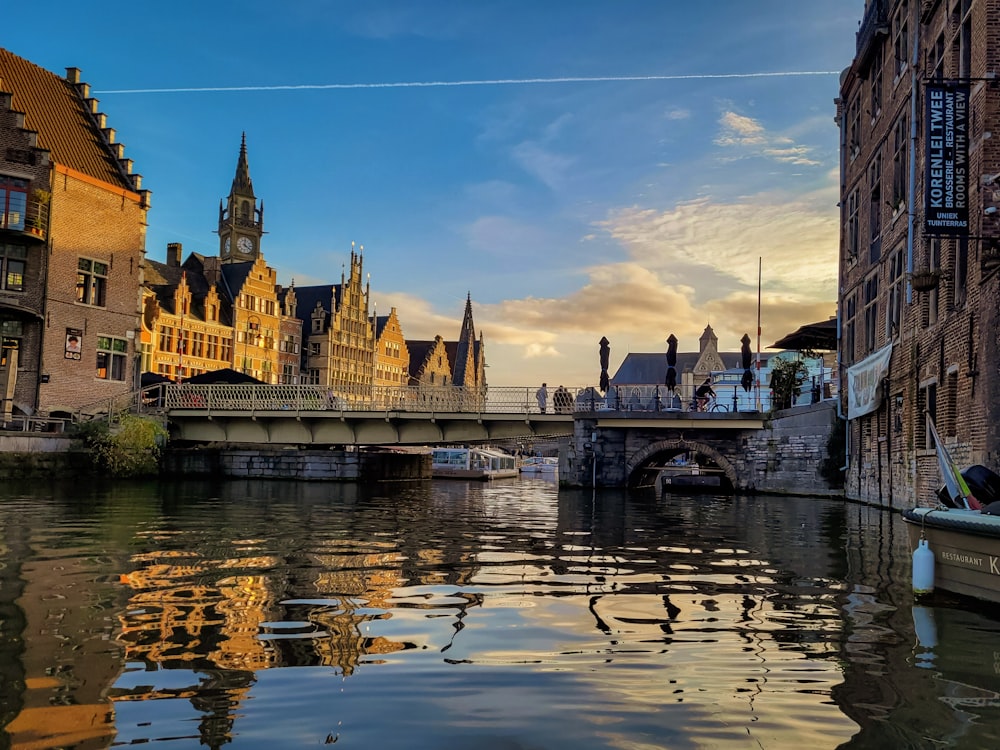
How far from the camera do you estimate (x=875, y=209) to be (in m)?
28.3

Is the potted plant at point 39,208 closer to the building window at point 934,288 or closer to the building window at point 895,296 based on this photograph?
the building window at point 895,296

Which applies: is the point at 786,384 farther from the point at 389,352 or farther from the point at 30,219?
the point at 389,352

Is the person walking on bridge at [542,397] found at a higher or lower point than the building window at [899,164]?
lower

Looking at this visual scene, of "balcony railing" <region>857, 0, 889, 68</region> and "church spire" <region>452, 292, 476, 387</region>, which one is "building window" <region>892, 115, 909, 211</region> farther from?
"church spire" <region>452, 292, 476, 387</region>

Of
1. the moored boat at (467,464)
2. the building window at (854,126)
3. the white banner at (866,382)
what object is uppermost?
the building window at (854,126)

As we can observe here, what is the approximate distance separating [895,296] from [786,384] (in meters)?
11.4

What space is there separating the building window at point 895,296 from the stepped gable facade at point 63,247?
29.7 meters

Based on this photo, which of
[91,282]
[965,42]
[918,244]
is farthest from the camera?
[91,282]

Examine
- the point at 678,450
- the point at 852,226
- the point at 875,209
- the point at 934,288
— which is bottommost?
the point at 678,450

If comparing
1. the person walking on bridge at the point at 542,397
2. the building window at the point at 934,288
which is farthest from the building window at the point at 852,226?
the person walking on bridge at the point at 542,397

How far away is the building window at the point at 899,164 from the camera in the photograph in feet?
79.2

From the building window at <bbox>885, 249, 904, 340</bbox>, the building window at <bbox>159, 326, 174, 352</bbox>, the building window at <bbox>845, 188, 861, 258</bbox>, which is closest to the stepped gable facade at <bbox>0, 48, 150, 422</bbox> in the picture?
the building window at <bbox>159, 326, 174, 352</bbox>

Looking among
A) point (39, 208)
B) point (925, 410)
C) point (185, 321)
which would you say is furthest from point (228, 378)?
point (925, 410)

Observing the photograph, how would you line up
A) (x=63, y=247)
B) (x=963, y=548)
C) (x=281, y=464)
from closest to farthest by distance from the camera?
(x=963, y=548)
(x=63, y=247)
(x=281, y=464)
